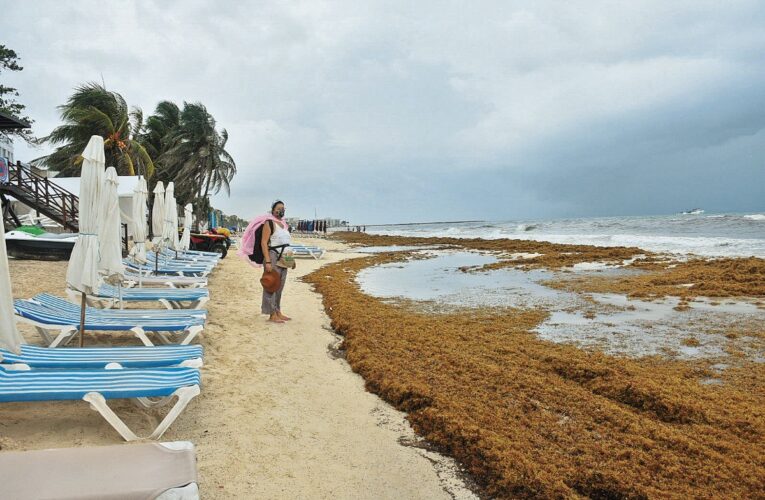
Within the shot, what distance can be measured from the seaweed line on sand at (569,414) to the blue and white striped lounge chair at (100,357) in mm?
1815

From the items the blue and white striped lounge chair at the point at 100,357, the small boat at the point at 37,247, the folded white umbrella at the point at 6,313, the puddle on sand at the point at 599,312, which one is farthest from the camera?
the small boat at the point at 37,247

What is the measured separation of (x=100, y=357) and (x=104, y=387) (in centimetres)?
83

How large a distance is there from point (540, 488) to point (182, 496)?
2.01m

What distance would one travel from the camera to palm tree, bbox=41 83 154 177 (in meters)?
24.2

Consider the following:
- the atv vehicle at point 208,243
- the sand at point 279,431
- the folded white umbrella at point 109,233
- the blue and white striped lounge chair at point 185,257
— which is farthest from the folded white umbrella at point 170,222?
the folded white umbrella at point 109,233

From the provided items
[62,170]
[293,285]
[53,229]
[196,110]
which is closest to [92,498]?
[293,285]

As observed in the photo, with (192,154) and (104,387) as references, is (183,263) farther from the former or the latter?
(192,154)

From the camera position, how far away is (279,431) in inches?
135

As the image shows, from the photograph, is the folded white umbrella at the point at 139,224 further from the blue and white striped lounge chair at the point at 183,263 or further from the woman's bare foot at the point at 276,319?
the woman's bare foot at the point at 276,319

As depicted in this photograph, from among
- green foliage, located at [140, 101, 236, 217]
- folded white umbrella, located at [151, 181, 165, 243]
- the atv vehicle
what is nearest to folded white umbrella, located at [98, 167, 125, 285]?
folded white umbrella, located at [151, 181, 165, 243]

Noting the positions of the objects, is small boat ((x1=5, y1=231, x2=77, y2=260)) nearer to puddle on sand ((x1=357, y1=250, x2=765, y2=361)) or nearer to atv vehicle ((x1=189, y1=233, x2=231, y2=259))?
atv vehicle ((x1=189, y1=233, x2=231, y2=259))

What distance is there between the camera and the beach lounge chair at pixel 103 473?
76.2 inches

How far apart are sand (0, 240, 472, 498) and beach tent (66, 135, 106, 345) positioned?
1.13m

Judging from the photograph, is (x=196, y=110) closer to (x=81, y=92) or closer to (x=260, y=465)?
(x=81, y=92)
